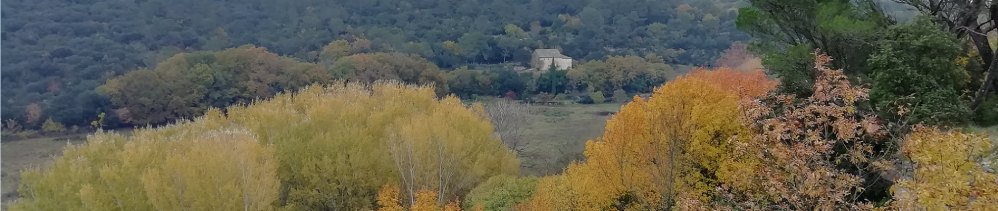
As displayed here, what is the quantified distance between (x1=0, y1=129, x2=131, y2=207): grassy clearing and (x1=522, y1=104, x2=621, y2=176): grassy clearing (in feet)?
92.3

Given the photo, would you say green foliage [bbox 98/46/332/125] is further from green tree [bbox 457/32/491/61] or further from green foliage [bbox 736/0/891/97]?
green foliage [bbox 736/0/891/97]

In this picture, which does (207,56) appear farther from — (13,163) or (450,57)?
(450,57)

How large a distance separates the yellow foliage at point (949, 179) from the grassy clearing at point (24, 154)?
4177 cm

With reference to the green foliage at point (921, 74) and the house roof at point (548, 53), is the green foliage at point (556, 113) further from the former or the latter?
the green foliage at point (921, 74)

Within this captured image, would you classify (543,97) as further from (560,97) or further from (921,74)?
(921,74)

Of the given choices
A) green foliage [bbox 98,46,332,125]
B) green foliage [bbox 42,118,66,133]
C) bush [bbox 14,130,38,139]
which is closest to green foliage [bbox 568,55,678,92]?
green foliage [bbox 98,46,332,125]

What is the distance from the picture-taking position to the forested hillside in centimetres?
5738

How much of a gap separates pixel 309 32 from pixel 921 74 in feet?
268

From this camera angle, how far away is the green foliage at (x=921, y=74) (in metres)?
11.6

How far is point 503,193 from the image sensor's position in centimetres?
1991

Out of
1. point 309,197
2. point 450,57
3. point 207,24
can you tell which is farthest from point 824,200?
point 207,24

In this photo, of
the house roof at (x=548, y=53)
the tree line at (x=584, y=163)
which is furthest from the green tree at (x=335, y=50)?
the tree line at (x=584, y=163)

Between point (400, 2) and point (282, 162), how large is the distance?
3321 inches

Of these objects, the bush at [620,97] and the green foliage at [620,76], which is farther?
the green foliage at [620,76]
